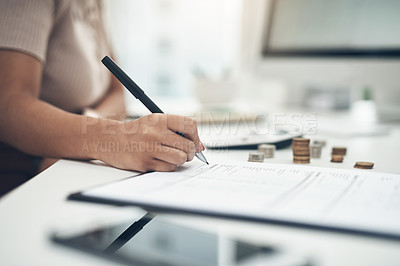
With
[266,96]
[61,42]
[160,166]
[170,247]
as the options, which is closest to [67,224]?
[170,247]

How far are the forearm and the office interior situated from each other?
0.03 m

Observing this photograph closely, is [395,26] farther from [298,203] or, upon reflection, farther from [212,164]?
[298,203]

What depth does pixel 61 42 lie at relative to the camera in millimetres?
821

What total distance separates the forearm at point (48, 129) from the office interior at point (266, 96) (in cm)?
3

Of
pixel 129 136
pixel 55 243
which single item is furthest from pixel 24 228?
pixel 129 136

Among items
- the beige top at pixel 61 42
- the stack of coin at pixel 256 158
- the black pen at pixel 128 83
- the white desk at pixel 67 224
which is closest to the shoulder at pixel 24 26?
the beige top at pixel 61 42

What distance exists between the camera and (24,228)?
29cm

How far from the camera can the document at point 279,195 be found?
298mm

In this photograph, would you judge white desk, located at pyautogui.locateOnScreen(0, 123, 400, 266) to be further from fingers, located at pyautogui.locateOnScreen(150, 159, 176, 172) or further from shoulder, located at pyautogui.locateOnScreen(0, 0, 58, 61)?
shoulder, located at pyautogui.locateOnScreen(0, 0, 58, 61)

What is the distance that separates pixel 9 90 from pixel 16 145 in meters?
0.09

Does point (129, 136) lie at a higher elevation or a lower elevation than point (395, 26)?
lower

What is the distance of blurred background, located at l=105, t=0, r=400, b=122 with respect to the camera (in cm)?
116

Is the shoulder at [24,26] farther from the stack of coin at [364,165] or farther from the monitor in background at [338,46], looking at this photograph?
the monitor in background at [338,46]

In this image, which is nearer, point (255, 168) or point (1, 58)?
point (255, 168)
